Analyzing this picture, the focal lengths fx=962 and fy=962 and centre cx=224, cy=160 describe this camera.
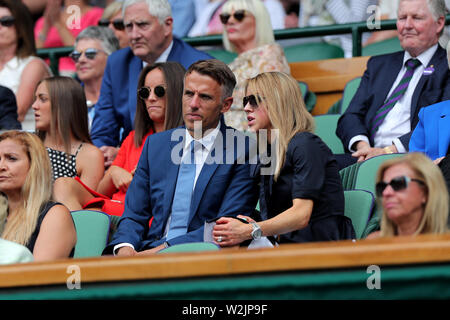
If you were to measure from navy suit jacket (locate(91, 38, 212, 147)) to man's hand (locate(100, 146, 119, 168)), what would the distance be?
0.16 metres

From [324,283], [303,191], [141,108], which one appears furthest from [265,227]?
[141,108]

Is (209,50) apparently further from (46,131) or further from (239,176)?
(239,176)

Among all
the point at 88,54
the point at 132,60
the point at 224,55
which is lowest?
the point at 132,60

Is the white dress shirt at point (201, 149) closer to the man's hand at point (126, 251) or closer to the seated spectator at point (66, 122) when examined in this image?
the man's hand at point (126, 251)

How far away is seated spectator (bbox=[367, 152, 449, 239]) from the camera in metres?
2.64

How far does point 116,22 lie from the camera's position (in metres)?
6.07

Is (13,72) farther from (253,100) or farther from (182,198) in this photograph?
(253,100)

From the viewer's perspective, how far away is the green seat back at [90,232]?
13.0 ft

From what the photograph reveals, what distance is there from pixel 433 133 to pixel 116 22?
2711mm

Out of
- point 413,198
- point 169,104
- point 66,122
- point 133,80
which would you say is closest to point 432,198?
point 413,198

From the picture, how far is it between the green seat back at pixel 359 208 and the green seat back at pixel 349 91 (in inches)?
58.5

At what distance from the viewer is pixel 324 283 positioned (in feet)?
8.57

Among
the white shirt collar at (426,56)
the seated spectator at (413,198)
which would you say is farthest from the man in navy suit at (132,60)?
the seated spectator at (413,198)
